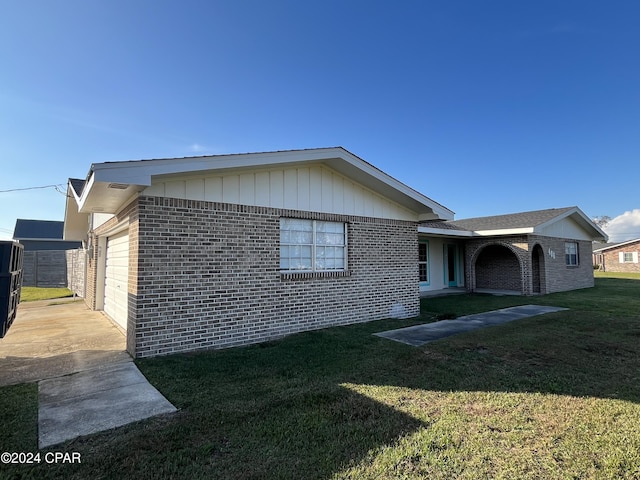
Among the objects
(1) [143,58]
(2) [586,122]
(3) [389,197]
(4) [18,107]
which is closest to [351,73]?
(3) [389,197]

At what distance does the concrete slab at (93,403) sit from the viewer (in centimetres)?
323

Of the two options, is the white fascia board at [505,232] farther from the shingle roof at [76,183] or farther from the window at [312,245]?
the shingle roof at [76,183]

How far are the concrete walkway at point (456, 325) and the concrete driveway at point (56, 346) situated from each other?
17.0 feet

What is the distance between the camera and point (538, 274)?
16625 millimetres

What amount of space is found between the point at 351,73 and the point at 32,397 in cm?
1179

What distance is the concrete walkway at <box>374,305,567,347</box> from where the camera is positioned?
22.7ft

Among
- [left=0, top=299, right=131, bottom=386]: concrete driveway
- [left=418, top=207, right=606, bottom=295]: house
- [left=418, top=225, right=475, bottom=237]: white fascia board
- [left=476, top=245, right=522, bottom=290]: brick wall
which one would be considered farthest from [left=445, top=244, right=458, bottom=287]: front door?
[left=0, top=299, right=131, bottom=386]: concrete driveway

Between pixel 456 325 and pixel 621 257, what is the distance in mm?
43176

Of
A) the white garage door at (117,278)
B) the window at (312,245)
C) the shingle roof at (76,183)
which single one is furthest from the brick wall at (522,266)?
the shingle roof at (76,183)

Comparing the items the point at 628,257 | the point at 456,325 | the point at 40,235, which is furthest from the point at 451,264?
the point at 40,235

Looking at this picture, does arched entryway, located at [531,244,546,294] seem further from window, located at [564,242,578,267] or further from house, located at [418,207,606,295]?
window, located at [564,242,578,267]

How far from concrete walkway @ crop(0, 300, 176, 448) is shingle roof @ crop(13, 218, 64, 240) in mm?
31200

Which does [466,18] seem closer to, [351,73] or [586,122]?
[351,73]

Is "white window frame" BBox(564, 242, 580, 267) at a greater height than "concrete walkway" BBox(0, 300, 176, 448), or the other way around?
"white window frame" BBox(564, 242, 580, 267)
